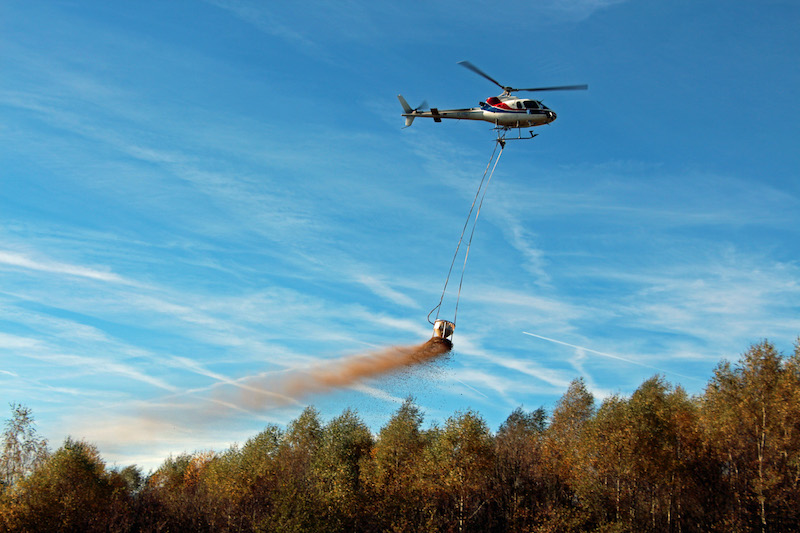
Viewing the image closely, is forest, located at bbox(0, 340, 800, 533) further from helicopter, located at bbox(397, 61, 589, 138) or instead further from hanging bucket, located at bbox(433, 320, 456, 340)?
helicopter, located at bbox(397, 61, 589, 138)

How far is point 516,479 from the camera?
82.8 m

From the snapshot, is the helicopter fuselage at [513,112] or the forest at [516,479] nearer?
the helicopter fuselage at [513,112]

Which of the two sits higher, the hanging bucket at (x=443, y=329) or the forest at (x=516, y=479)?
the hanging bucket at (x=443, y=329)

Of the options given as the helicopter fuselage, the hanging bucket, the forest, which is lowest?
the forest

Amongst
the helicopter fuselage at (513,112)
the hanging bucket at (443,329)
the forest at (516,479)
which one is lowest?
the forest at (516,479)

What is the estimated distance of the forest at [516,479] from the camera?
57969 mm

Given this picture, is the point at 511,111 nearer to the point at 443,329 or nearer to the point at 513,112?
the point at 513,112

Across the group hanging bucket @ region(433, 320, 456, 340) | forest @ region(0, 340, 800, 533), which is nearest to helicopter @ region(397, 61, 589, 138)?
hanging bucket @ region(433, 320, 456, 340)

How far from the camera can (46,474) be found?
70438 mm

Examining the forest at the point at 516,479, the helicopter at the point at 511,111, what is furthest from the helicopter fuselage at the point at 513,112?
the forest at the point at 516,479

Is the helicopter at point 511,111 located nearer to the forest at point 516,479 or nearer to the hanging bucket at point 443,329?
the hanging bucket at point 443,329

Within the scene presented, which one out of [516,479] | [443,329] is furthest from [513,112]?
[516,479]

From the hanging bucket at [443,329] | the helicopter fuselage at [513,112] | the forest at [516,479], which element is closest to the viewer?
the hanging bucket at [443,329]

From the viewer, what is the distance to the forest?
190 feet
